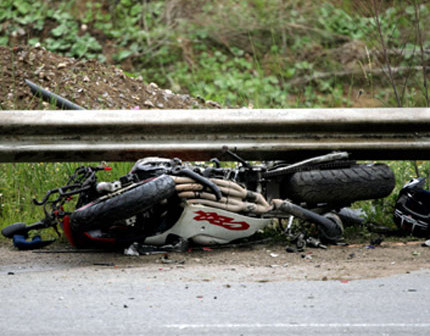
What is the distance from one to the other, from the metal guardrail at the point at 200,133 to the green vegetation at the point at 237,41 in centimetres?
516

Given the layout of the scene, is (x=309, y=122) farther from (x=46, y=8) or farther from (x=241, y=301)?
(x=46, y=8)

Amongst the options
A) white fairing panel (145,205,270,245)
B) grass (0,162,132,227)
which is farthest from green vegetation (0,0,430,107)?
white fairing panel (145,205,270,245)

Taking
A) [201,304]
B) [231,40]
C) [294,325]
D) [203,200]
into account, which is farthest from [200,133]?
[231,40]

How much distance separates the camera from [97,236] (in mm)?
4926

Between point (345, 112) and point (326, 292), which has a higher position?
point (345, 112)

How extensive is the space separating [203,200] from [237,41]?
7.80 meters

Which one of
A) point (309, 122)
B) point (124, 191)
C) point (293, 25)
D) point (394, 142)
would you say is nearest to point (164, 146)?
point (124, 191)

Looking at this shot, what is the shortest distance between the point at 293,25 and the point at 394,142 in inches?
Answer: 294

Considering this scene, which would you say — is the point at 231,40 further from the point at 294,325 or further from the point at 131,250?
the point at 294,325

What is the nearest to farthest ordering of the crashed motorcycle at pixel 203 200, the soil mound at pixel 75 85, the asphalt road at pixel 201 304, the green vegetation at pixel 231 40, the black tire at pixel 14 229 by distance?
1. the asphalt road at pixel 201 304
2. the crashed motorcycle at pixel 203 200
3. the black tire at pixel 14 229
4. the soil mound at pixel 75 85
5. the green vegetation at pixel 231 40

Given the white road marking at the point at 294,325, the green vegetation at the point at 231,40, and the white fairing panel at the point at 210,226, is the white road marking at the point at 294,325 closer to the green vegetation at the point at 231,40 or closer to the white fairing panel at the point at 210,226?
the white fairing panel at the point at 210,226

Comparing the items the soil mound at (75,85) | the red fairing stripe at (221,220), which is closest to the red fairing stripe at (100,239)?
the red fairing stripe at (221,220)

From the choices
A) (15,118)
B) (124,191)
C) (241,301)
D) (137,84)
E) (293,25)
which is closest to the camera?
(241,301)

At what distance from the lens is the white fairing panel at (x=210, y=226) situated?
4934 millimetres
